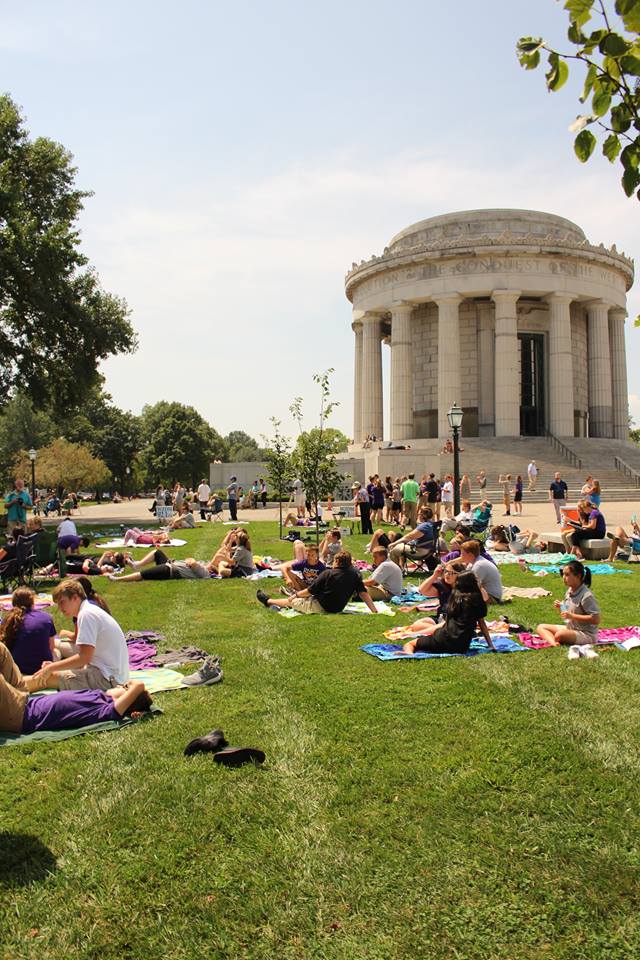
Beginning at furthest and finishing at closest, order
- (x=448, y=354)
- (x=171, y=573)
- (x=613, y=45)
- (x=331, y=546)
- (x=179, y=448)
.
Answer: (x=179, y=448)
(x=448, y=354)
(x=171, y=573)
(x=331, y=546)
(x=613, y=45)

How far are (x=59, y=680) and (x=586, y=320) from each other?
5129 centimetres

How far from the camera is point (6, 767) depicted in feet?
19.0

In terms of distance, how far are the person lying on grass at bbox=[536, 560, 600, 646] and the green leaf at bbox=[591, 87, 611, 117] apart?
6510 millimetres

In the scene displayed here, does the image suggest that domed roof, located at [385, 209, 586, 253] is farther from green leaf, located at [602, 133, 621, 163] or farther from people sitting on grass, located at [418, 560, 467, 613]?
green leaf, located at [602, 133, 621, 163]

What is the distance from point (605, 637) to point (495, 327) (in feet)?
134

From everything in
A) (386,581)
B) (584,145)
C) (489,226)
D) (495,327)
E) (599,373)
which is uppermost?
(489,226)

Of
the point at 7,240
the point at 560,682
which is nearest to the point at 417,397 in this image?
the point at 7,240

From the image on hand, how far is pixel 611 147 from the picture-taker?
386 cm

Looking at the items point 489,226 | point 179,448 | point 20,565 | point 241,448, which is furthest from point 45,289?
point 241,448

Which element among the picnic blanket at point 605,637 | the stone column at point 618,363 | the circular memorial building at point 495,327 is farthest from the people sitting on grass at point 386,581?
the stone column at point 618,363

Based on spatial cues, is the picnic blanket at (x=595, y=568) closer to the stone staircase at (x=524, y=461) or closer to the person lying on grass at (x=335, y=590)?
the person lying on grass at (x=335, y=590)

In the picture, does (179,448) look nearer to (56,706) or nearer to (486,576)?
(486,576)

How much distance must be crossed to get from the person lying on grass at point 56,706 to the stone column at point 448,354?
41921mm

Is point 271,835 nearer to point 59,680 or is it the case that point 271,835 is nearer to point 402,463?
point 59,680
